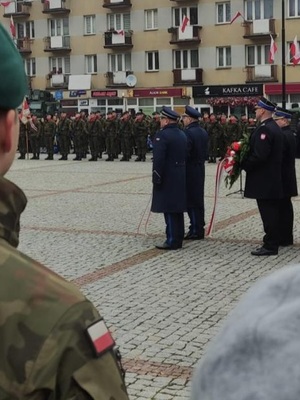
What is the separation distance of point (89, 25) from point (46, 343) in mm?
47380

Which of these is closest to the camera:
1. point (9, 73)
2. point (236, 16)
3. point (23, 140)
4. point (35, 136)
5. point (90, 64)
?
point (9, 73)

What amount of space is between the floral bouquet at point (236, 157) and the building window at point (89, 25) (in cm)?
3834

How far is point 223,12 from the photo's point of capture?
4338 centimetres

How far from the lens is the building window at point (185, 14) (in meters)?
44.2

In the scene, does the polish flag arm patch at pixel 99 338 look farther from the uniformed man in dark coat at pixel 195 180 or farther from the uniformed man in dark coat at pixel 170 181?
the uniformed man in dark coat at pixel 195 180

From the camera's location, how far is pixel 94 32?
47.1 m

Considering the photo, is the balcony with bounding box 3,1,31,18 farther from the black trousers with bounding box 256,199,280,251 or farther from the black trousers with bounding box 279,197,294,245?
the black trousers with bounding box 256,199,280,251

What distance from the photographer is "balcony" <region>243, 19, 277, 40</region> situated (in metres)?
41.9

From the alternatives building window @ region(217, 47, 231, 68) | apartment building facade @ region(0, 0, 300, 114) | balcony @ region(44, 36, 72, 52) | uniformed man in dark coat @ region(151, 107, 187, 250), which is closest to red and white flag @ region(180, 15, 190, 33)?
apartment building facade @ region(0, 0, 300, 114)

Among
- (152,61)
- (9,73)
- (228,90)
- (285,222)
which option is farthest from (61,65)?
(9,73)

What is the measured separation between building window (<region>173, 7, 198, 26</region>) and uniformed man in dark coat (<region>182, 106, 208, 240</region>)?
34816 millimetres

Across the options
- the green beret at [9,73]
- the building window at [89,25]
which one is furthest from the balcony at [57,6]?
the green beret at [9,73]

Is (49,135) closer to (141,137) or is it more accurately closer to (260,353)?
(141,137)

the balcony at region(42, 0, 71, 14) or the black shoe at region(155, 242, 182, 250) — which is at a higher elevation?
the balcony at region(42, 0, 71, 14)
